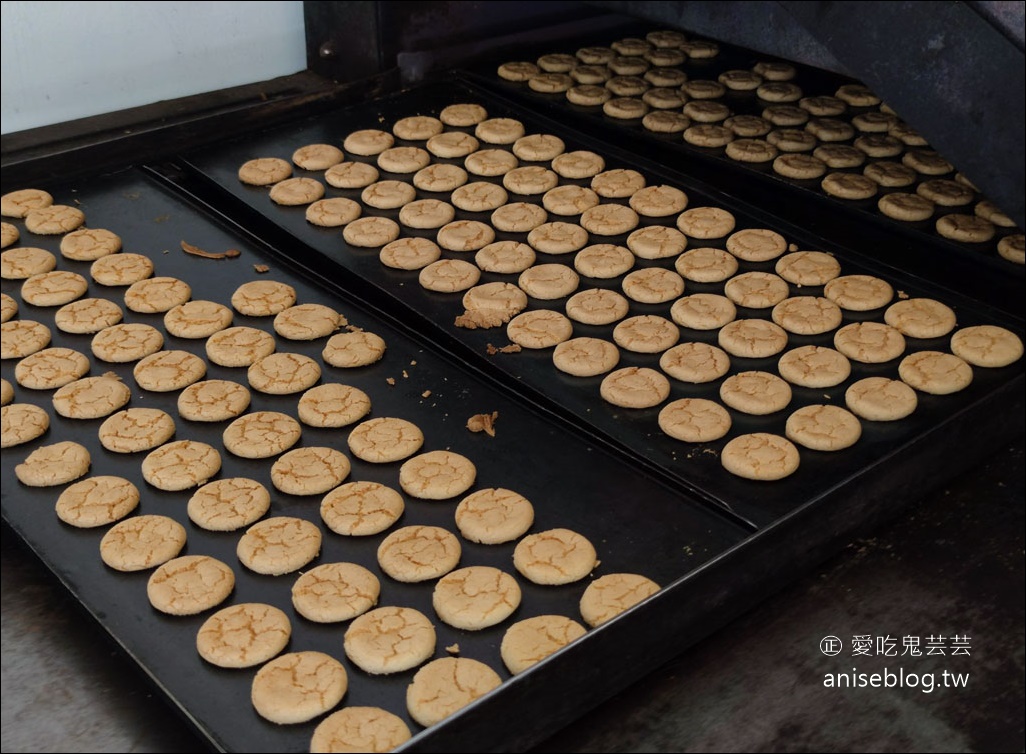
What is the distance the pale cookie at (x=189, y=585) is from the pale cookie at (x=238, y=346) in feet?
2.12

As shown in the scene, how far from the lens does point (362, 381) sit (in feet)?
8.29

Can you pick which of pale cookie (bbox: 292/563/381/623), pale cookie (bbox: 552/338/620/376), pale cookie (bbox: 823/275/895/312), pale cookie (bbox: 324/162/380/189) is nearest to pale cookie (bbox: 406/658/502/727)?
pale cookie (bbox: 292/563/381/623)

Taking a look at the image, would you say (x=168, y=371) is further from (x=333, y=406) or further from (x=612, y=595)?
(x=612, y=595)

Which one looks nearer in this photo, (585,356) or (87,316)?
(585,356)

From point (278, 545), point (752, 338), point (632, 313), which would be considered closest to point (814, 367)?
point (752, 338)

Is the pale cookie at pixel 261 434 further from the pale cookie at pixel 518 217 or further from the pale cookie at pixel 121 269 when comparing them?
the pale cookie at pixel 518 217

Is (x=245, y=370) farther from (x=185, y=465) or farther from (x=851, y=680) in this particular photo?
(x=851, y=680)

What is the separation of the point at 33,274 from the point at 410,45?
149cm

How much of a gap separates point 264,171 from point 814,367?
5.41ft

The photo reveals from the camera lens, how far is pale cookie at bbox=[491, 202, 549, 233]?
3.05 meters

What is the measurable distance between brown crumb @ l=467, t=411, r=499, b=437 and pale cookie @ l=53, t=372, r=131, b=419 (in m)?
0.74

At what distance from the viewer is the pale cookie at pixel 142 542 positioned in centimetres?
202

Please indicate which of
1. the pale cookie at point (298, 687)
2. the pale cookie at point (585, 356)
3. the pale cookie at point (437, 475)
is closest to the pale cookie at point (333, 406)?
the pale cookie at point (437, 475)

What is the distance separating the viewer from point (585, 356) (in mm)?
2514
